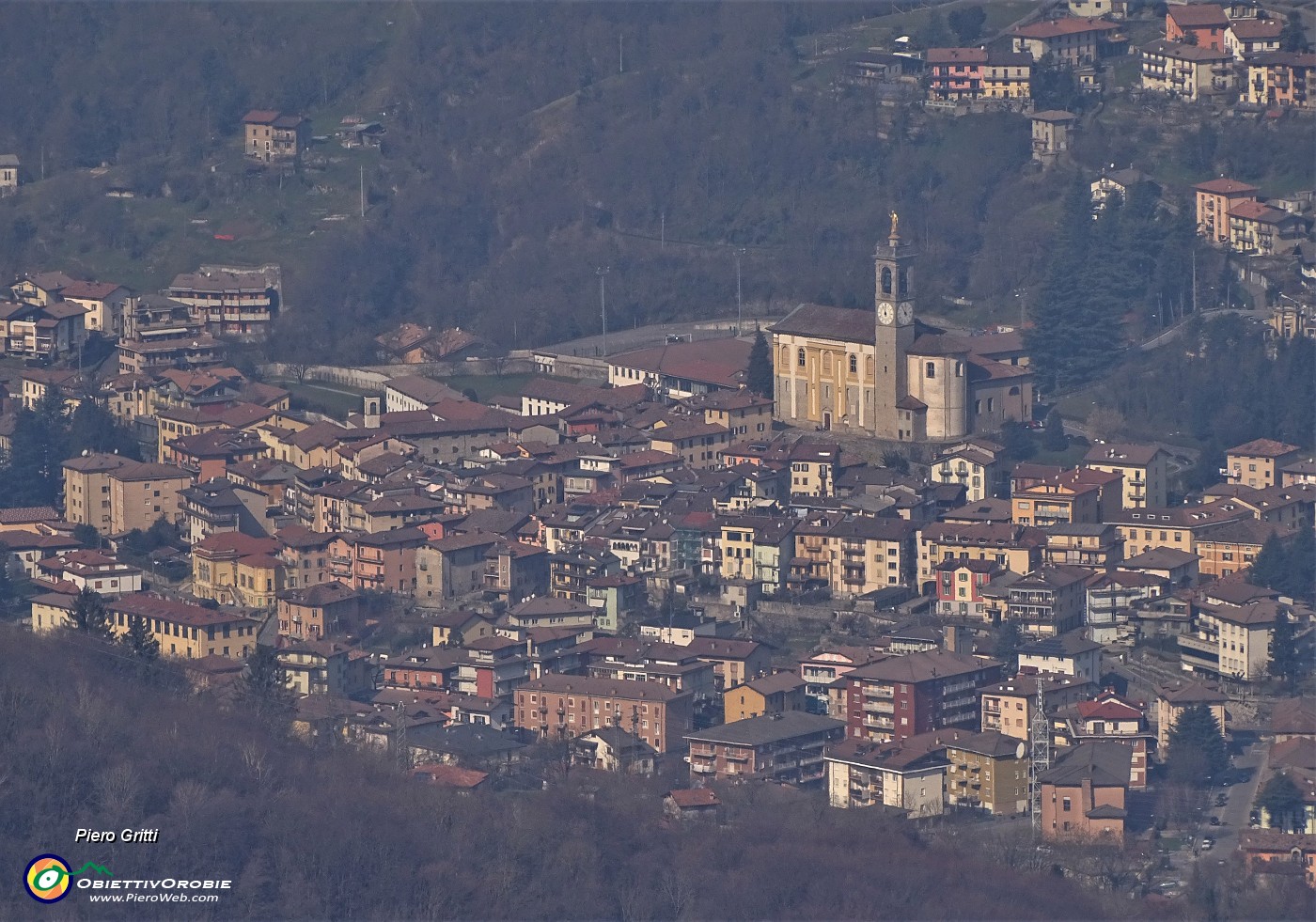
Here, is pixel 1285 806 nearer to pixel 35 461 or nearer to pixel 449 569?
pixel 449 569

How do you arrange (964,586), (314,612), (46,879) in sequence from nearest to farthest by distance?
(46,879)
(964,586)
(314,612)

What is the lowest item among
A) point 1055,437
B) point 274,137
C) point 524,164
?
point 1055,437

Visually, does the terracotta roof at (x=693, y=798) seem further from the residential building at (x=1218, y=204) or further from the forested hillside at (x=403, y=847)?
the residential building at (x=1218, y=204)

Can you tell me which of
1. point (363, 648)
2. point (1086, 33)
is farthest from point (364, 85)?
point (363, 648)

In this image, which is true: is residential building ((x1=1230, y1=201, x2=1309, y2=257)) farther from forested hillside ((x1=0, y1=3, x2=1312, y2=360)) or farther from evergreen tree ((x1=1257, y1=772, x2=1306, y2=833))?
evergreen tree ((x1=1257, y1=772, x2=1306, y2=833))

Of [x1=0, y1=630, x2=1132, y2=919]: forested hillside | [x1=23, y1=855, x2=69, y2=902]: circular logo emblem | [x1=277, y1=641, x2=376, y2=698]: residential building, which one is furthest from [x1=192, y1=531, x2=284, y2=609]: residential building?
[x1=23, y1=855, x2=69, y2=902]: circular logo emblem

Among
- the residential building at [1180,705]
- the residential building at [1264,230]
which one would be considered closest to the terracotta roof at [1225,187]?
the residential building at [1264,230]

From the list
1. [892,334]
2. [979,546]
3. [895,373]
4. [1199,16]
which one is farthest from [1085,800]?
[1199,16]

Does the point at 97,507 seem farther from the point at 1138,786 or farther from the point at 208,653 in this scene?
the point at 1138,786
